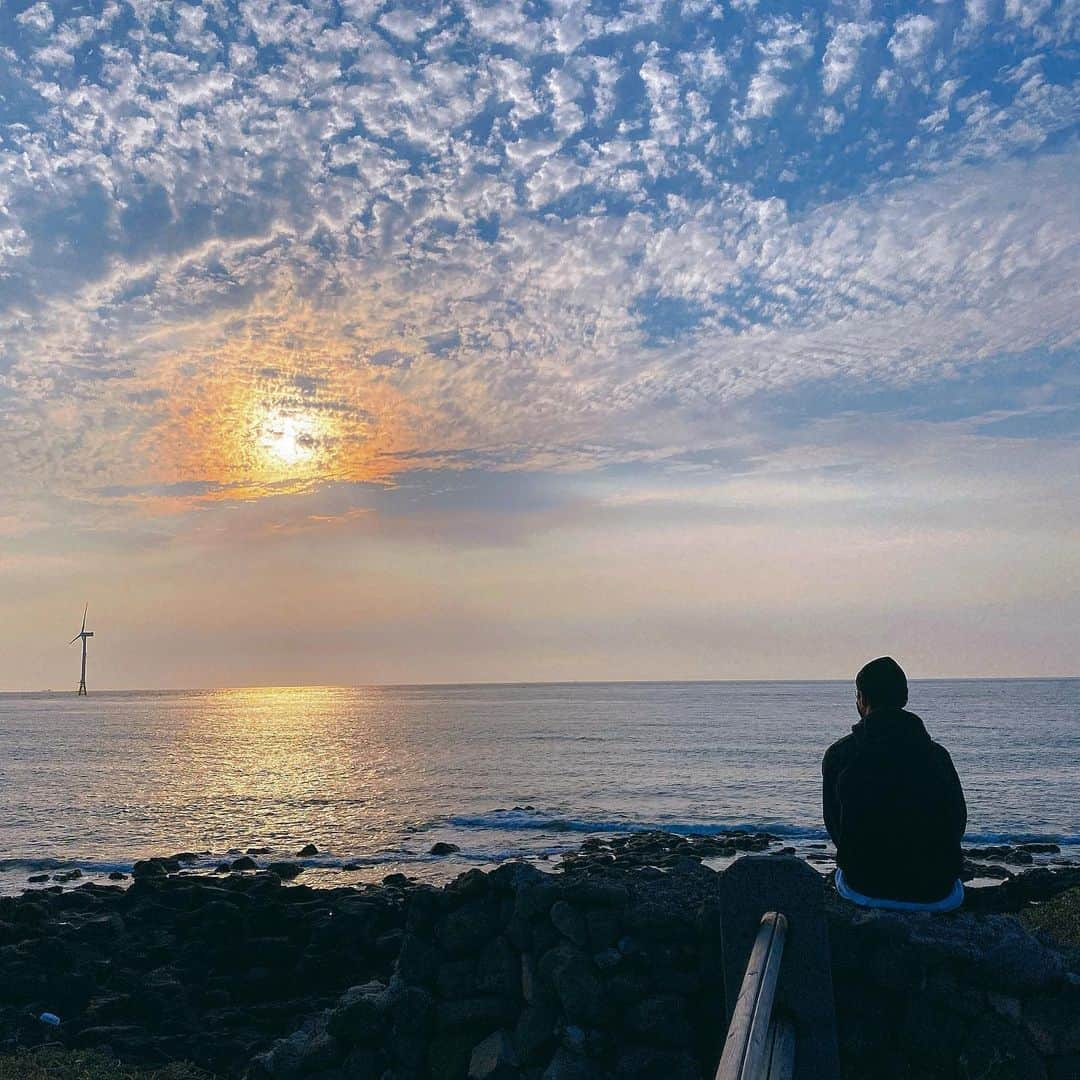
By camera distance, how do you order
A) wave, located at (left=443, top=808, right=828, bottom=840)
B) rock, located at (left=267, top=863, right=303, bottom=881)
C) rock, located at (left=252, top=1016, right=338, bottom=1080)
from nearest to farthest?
1. rock, located at (left=252, top=1016, right=338, bottom=1080)
2. rock, located at (left=267, top=863, right=303, bottom=881)
3. wave, located at (left=443, top=808, right=828, bottom=840)

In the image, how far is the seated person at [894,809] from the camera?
6766 mm

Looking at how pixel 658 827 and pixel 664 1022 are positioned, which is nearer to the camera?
pixel 664 1022

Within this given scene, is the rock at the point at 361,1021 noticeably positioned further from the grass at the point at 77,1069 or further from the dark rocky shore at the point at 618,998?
the grass at the point at 77,1069

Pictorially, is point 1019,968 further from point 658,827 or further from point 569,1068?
point 658,827

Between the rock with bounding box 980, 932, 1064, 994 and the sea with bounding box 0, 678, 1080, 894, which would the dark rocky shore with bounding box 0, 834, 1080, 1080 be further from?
the sea with bounding box 0, 678, 1080, 894

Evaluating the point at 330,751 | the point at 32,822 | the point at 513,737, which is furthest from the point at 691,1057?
the point at 513,737

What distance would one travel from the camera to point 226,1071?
11266 millimetres

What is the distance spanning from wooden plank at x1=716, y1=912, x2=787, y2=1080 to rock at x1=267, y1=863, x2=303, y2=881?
22.3 m

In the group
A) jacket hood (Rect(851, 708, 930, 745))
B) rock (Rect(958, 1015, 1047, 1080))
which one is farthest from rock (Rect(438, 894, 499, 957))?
rock (Rect(958, 1015, 1047, 1080))

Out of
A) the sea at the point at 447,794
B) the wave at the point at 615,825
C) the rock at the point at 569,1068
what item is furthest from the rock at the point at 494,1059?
the wave at the point at 615,825

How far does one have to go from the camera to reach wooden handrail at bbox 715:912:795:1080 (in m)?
4.11

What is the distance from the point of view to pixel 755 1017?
14.8ft

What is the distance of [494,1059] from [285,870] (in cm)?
2044

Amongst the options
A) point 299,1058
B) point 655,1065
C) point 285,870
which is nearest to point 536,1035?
point 655,1065
